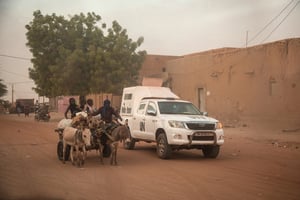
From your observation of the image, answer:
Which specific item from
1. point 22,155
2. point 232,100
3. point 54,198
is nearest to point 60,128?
point 22,155

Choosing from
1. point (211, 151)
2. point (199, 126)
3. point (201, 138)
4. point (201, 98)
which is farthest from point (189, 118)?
point (201, 98)

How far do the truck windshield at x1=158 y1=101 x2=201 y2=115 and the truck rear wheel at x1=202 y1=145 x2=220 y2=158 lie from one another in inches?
52.7

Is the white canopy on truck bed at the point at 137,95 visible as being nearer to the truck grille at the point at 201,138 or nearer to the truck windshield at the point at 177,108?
the truck windshield at the point at 177,108

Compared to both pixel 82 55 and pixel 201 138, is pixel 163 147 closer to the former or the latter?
pixel 201 138

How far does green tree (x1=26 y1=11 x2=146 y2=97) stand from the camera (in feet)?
114

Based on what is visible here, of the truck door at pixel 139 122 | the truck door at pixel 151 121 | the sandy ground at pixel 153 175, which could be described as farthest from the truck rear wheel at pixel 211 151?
the truck door at pixel 139 122

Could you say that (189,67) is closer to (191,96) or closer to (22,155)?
(191,96)

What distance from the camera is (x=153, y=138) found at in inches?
566

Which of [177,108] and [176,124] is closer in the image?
[176,124]

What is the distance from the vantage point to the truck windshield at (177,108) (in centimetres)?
1460

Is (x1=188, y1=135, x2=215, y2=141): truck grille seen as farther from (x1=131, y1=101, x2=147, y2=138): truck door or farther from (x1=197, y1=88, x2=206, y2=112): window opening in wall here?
(x1=197, y1=88, x2=206, y2=112): window opening in wall

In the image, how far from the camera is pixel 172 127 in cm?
1330

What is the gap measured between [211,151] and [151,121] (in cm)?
215

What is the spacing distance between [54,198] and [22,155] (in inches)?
260
